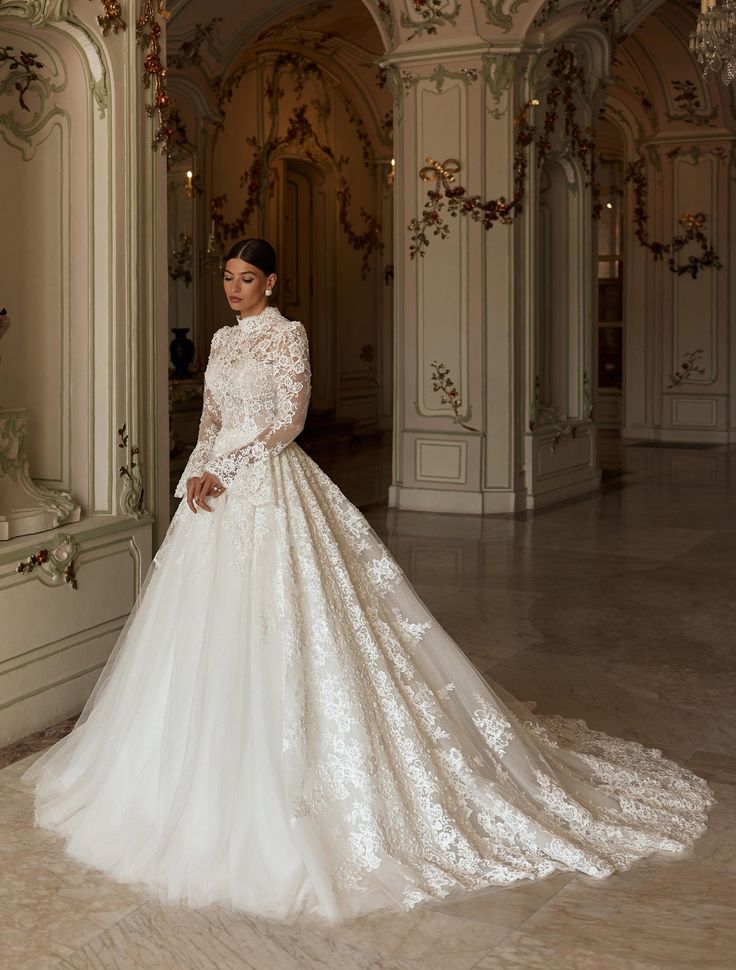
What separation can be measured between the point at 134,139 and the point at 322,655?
208cm

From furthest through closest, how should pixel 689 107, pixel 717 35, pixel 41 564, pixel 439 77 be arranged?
1. pixel 689 107
2. pixel 439 77
3. pixel 717 35
4. pixel 41 564

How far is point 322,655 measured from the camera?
9.52 ft

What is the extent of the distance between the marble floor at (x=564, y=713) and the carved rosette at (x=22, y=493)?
0.67 metres

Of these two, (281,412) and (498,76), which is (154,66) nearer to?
(281,412)

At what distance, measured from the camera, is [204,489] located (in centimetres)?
304

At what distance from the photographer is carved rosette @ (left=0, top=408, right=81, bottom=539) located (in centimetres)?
401

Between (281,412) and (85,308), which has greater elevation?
(85,308)

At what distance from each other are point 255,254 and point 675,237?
1012 cm

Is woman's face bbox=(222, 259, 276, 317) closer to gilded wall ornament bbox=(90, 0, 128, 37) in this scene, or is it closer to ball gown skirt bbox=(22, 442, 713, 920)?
ball gown skirt bbox=(22, 442, 713, 920)

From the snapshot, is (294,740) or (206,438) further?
(206,438)

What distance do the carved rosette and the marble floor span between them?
67cm

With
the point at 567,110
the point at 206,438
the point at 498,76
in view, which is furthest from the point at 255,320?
the point at 567,110

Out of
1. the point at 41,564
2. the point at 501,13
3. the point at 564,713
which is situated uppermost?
the point at 501,13

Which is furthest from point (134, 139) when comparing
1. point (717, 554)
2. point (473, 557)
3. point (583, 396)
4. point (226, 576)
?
point (583, 396)
